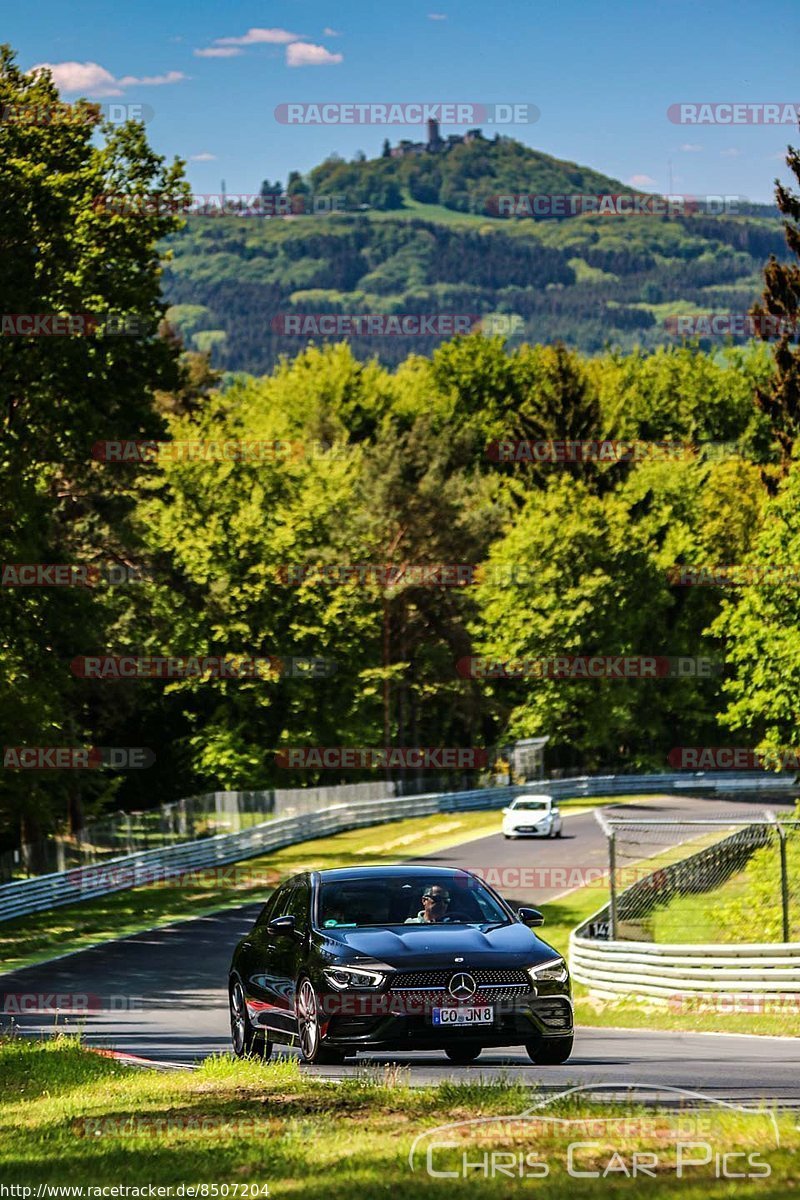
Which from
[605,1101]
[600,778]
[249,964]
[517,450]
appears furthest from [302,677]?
[605,1101]

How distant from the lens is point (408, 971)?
1183 cm

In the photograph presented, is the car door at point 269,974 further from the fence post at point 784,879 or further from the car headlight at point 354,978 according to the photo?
the fence post at point 784,879

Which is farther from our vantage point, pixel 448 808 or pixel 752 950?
pixel 448 808

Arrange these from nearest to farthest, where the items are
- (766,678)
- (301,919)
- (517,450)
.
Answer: (301,919), (766,678), (517,450)

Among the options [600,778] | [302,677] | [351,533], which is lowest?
[600,778]

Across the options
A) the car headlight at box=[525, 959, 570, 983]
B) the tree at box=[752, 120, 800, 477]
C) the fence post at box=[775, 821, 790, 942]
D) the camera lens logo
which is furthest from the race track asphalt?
the tree at box=[752, 120, 800, 477]

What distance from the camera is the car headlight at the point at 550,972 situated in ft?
39.2

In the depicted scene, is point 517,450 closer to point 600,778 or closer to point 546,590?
point 546,590

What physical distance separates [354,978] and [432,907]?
119 centimetres

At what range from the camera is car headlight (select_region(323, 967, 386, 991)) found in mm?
11852

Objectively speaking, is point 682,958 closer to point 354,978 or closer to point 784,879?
point 784,879

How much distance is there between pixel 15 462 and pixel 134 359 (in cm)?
346

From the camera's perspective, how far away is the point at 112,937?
3428 centimetres

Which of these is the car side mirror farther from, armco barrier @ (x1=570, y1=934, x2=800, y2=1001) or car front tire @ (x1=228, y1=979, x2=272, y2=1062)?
armco barrier @ (x1=570, y1=934, x2=800, y2=1001)
